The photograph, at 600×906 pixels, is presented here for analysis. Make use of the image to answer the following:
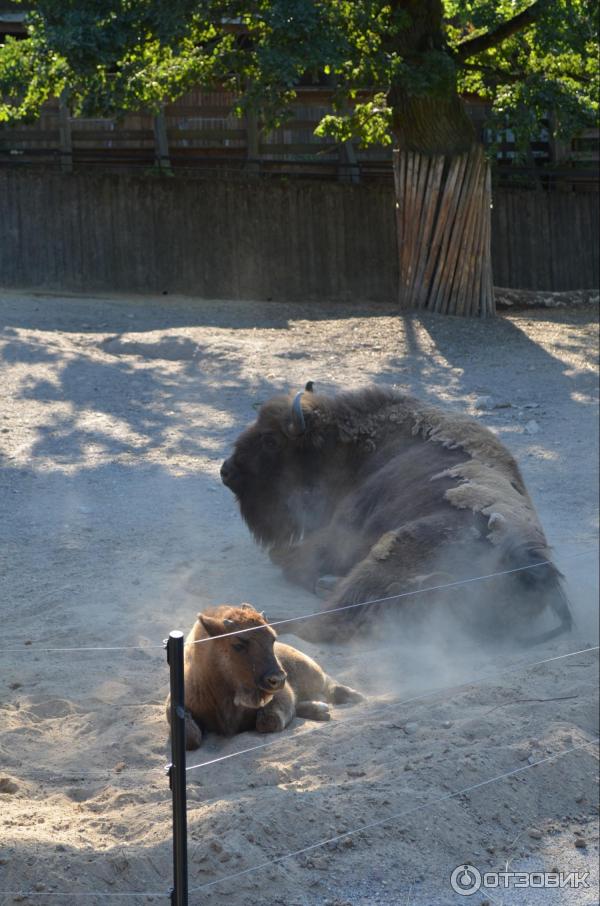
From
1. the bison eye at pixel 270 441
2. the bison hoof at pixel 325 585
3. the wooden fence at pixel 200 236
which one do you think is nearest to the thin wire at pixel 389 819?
the bison hoof at pixel 325 585

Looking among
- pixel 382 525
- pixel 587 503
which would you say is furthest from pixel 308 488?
pixel 587 503

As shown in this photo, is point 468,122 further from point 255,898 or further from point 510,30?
point 255,898

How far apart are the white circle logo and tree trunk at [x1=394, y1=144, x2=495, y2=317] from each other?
39.3 ft

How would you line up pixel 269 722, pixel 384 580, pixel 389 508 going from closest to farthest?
1. pixel 269 722
2. pixel 384 580
3. pixel 389 508

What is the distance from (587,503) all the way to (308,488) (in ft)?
7.06

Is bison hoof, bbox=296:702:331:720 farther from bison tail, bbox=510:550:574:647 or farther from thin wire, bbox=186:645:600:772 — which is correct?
bison tail, bbox=510:550:574:647


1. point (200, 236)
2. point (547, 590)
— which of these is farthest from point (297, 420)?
point (200, 236)

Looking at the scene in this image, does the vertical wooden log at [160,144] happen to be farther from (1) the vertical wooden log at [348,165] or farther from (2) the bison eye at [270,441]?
(2) the bison eye at [270,441]

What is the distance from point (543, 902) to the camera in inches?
147

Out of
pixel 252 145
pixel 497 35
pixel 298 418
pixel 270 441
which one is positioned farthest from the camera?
pixel 252 145

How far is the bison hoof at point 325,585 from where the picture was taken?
268 inches

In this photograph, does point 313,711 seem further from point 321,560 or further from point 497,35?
point 497,35

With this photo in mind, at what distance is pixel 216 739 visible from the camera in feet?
15.5

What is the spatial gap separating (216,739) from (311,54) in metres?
9.74
